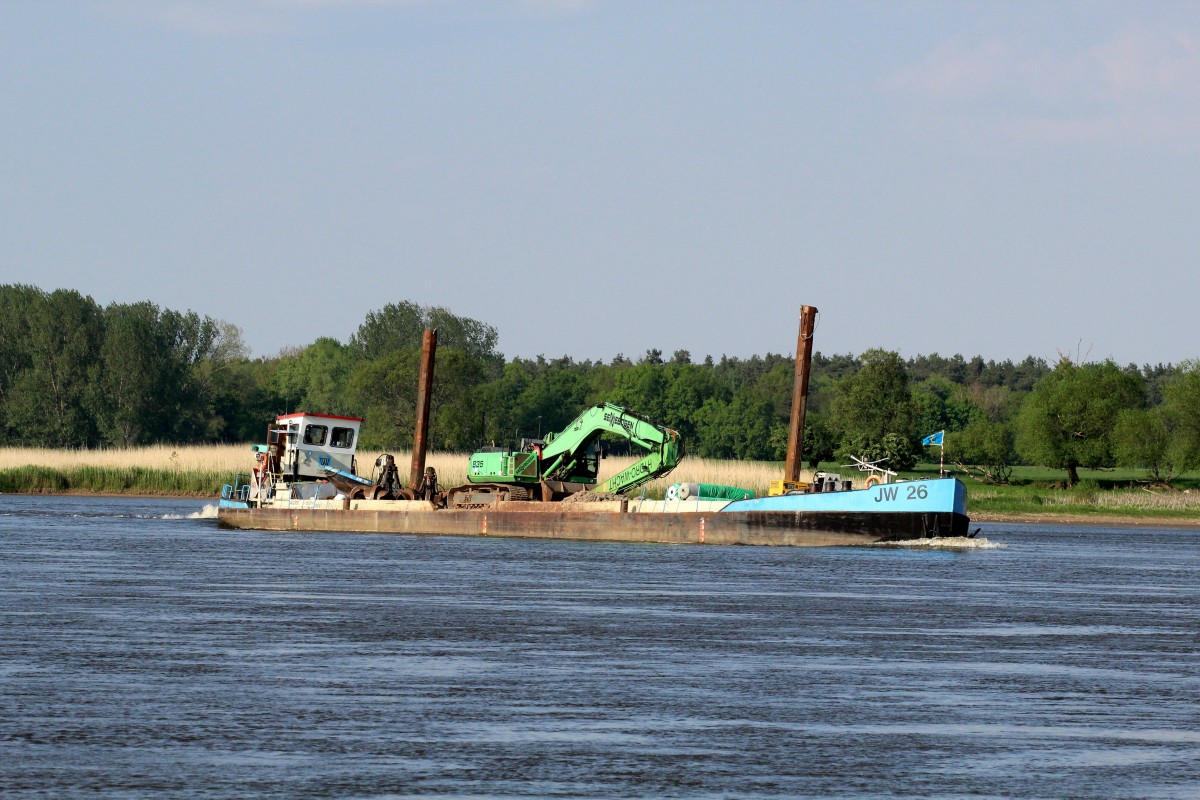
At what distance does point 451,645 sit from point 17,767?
10.4m

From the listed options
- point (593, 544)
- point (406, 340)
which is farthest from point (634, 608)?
point (406, 340)

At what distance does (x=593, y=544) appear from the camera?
56906 millimetres

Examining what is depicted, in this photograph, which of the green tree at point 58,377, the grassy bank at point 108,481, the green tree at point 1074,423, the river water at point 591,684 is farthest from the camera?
the green tree at point 58,377

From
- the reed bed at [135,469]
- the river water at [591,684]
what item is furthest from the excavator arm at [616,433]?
the reed bed at [135,469]

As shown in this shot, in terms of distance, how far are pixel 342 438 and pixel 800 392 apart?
19.3m

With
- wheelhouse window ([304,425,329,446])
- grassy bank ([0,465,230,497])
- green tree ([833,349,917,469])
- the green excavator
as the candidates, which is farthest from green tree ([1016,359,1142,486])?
wheelhouse window ([304,425,329,446])

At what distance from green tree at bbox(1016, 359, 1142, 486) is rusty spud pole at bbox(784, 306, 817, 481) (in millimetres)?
66593

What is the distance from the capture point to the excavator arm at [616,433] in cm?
5959

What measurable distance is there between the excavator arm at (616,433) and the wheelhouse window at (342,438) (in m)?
9.50

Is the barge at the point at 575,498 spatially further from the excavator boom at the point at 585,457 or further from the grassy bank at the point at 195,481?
the grassy bank at the point at 195,481

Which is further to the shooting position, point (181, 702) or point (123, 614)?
point (123, 614)

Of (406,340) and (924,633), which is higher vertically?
(406,340)

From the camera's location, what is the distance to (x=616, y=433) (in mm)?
60062

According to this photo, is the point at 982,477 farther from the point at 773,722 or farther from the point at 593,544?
the point at 773,722
